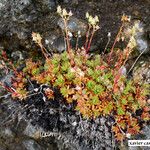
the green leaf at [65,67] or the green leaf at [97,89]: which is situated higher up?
the green leaf at [65,67]

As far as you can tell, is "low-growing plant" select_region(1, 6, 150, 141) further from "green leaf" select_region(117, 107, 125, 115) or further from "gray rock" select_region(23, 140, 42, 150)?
"gray rock" select_region(23, 140, 42, 150)

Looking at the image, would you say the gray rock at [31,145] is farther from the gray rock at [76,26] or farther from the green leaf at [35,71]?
the gray rock at [76,26]

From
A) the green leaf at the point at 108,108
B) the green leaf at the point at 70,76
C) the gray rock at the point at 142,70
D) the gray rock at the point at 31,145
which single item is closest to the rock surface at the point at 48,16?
the gray rock at the point at 142,70

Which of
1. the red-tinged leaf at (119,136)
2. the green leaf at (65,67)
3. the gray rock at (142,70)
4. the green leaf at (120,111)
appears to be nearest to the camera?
the red-tinged leaf at (119,136)

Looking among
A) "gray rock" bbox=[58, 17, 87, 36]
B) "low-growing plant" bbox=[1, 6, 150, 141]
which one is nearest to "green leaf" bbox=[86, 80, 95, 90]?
"low-growing plant" bbox=[1, 6, 150, 141]

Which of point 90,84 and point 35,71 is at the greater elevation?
point 35,71

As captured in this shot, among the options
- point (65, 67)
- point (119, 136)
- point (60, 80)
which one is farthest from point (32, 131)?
point (119, 136)

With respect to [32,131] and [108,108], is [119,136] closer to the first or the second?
[108,108]

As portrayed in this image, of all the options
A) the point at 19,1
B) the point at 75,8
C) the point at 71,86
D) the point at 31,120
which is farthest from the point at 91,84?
the point at 19,1
